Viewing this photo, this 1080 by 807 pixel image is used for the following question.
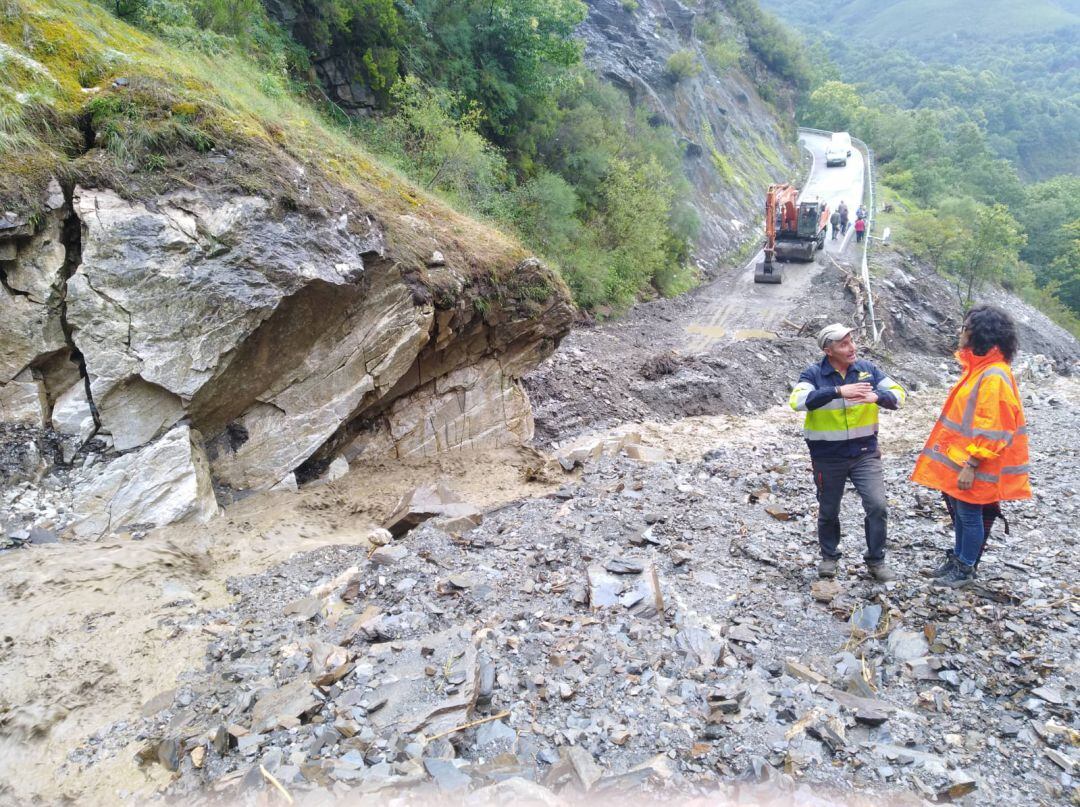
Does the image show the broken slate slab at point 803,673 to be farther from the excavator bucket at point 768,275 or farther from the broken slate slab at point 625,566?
the excavator bucket at point 768,275

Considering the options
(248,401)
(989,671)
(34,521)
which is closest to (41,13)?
(248,401)

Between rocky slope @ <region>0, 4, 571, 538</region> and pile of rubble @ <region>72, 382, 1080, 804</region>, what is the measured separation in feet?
5.13

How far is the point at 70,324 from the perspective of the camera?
5.05 m

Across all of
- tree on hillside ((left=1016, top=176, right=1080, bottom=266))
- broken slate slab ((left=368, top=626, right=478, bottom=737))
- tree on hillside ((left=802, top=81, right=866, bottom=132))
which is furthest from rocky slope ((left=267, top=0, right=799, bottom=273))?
broken slate slab ((left=368, top=626, right=478, bottom=737))

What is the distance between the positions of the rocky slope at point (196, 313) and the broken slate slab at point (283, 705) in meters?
2.57

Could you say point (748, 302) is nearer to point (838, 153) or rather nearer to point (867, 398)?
point (867, 398)

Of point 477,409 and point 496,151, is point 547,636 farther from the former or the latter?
point 496,151

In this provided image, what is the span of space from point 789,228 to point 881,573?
19.8 meters

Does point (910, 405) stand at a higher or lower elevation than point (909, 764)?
lower

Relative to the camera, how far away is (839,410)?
4.20 meters

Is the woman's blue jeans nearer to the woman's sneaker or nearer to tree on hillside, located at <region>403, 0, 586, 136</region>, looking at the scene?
the woman's sneaker

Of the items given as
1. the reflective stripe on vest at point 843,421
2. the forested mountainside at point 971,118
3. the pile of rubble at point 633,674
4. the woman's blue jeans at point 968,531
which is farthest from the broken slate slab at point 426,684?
the forested mountainside at point 971,118

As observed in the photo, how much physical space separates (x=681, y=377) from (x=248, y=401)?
8.68 metres

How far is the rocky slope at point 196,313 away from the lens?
16.4 ft
